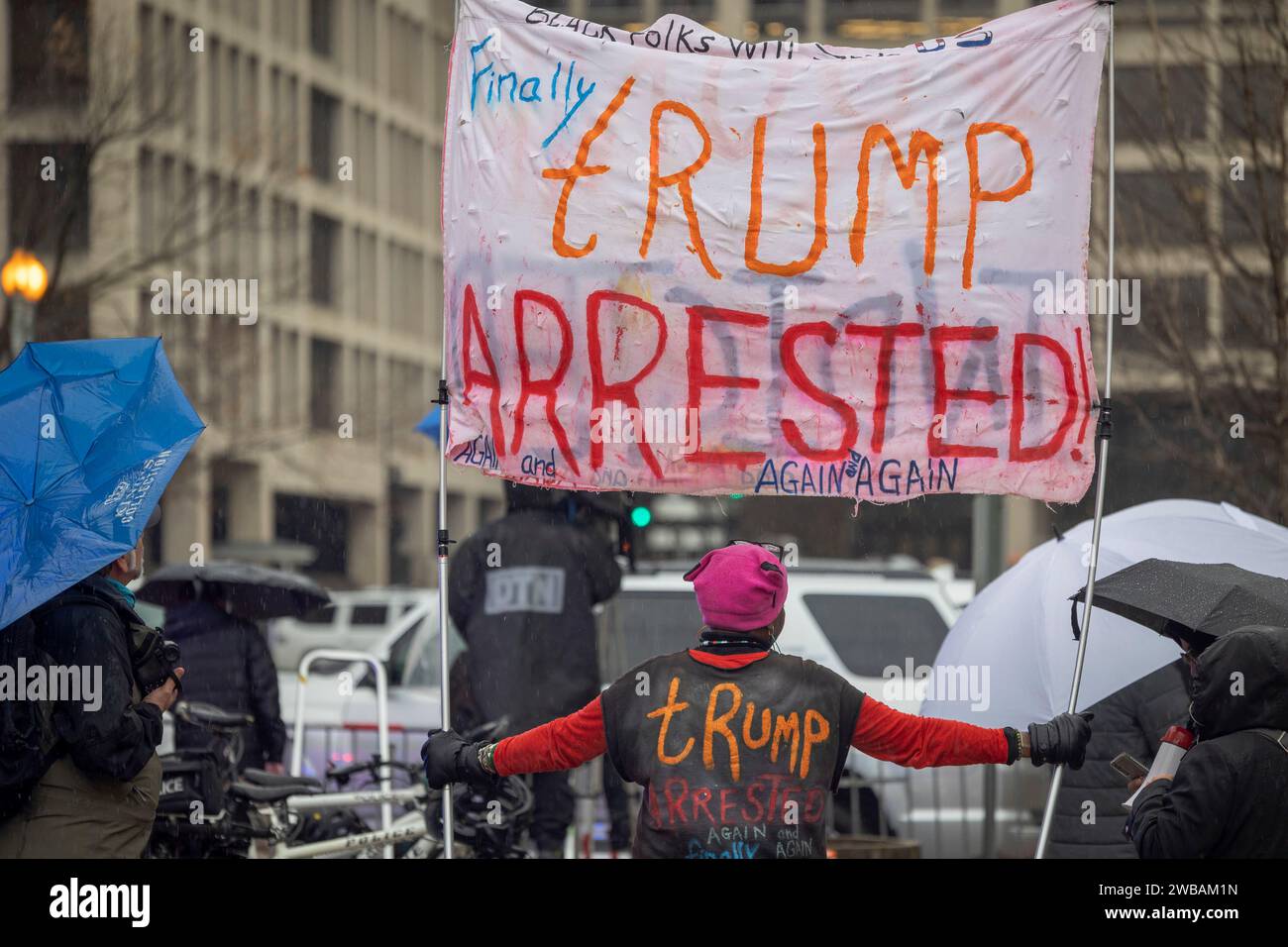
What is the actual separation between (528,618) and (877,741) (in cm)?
334

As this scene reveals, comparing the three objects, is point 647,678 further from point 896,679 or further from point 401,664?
point 401,664

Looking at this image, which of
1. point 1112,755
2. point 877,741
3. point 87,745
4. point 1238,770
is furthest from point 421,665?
A: point 1238,770

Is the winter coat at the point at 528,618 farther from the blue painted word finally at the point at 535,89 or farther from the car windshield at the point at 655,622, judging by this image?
the car windshield at the point at 655,622

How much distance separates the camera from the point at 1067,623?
6.78 meters

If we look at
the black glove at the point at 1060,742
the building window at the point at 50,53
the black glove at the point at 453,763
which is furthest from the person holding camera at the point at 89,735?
the building window at the point at 50,53

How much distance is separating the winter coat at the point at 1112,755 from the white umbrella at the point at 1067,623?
113 mm

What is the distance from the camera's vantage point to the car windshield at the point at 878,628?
11.3 metres

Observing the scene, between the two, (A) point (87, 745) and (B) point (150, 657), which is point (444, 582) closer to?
(B) point (150, 657)

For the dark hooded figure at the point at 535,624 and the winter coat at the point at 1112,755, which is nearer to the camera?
the winter coat at the point at 1112,755

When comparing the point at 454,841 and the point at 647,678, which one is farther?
the point at 454,841

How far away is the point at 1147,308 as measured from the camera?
13.1 meters

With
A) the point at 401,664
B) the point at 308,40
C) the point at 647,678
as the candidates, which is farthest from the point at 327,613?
the point at 647,678
